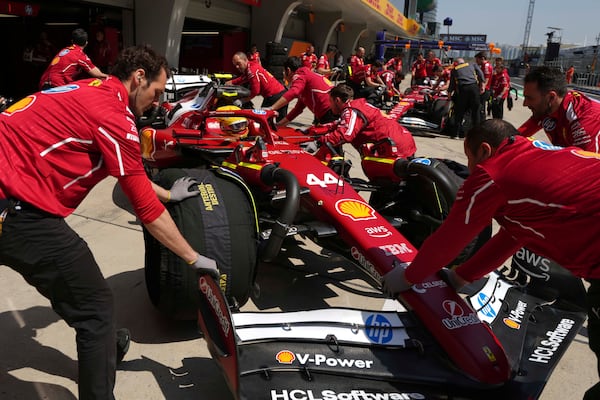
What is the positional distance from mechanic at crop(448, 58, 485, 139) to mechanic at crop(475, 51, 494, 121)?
598 millimetres

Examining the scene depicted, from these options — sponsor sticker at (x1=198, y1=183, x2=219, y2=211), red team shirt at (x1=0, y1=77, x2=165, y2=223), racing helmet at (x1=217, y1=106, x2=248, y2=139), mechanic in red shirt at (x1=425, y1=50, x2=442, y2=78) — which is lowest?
sponsor sticker at (x1=198, y1=183, x2=219, y2=211)

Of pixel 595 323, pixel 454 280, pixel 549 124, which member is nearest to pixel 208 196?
pixel 454 280

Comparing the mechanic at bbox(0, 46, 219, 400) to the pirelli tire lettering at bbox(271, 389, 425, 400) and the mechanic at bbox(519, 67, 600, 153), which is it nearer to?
the pirelli tire lettering at bbox(271, 389, 425, 400)

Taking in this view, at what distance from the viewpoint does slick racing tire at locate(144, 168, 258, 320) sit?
2.69m

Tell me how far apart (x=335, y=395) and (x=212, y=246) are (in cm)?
104

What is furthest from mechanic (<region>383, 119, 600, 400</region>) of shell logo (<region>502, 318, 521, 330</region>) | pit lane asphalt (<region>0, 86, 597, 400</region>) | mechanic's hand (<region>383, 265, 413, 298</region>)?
pit lane asphalt (<region>0, 86, 597, 400</region>)

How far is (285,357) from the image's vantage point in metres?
2.27

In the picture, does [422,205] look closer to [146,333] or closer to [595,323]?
[595,323]

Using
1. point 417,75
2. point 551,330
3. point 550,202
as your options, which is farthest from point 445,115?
point 550,202

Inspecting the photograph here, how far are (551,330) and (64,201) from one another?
253cm

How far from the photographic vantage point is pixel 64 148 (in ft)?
6.43

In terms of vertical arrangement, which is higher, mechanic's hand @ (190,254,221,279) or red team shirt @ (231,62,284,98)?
red team shirt @ (231,62,284,98)

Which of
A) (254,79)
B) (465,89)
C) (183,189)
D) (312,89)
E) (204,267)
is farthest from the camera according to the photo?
(465,89)

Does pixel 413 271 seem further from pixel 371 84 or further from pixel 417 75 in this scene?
pixel 417 75
